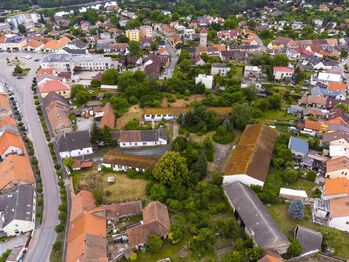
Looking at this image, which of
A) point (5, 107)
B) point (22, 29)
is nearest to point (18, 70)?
point (5, 107)

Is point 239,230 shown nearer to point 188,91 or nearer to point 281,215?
point 281,215

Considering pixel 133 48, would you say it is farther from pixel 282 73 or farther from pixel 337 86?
pixel 337 86

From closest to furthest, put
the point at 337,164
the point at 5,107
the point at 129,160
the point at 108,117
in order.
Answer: the point at 337,164, the point at 129,160, the point at 108,117, the point at 5,107

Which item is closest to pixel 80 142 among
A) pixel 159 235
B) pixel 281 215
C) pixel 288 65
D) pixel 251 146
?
pixel 159 235

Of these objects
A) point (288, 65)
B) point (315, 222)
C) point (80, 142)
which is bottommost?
point (315, 222)

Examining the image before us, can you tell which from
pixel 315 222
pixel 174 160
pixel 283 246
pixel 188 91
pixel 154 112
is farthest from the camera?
pixel 188 91

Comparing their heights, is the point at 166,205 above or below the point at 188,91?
below

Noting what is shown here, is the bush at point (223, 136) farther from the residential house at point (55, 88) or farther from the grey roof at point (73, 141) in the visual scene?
the residential house at point (55, 88)
